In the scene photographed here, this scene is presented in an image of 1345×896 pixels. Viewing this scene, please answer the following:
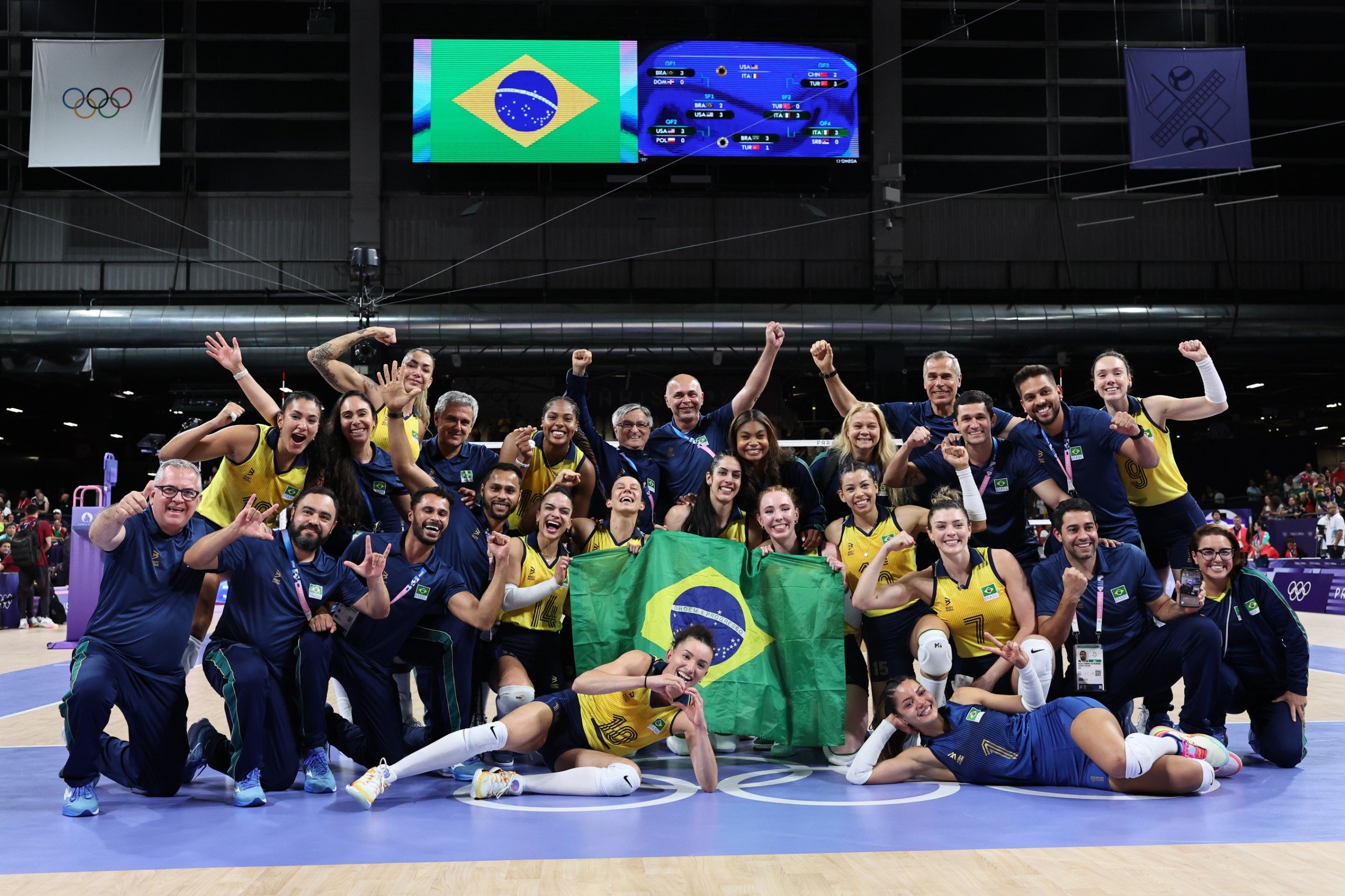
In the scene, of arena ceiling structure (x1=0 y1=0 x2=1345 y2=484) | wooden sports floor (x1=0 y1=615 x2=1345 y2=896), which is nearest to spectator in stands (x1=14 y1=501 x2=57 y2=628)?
arena ceiling structure (x1=0 y1=0 x2=1345 y2=484)

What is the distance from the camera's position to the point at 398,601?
6.36 metres

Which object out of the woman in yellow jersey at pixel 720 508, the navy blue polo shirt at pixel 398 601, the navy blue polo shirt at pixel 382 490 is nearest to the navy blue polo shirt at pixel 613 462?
the woman in yellow jersey at pixel 720 508

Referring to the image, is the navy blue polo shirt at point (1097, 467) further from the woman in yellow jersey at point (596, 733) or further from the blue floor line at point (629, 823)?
the woman in yellow jersey at point (596, 733)

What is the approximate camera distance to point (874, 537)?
6.98 meters

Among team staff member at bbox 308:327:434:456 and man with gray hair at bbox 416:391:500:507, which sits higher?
team staff member at bbox 308:327:434:456

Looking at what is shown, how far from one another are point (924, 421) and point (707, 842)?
4.09 m

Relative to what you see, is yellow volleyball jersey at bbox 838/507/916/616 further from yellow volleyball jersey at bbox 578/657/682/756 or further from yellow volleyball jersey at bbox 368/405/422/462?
yellow volleyball jersey at bbox 368/405/422/462

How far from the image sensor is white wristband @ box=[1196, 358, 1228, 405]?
7242 mm

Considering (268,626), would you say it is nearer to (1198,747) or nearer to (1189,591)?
(1198,747)

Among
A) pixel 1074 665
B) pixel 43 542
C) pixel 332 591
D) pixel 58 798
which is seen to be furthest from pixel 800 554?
pixel 43 542

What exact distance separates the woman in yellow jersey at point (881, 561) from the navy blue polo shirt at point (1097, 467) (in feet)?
2.45

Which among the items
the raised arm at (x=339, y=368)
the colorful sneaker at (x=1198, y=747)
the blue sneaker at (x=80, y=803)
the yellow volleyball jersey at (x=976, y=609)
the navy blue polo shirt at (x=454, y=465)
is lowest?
the blue sneaker at (x=80, y=803)

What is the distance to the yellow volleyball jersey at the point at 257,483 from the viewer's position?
275 inches

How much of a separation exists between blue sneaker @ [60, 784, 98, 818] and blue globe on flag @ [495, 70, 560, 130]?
56.7 feet
